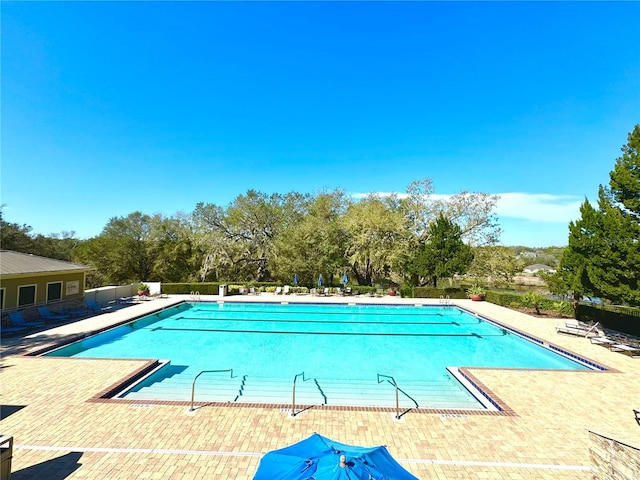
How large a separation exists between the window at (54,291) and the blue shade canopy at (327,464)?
17.8 meters

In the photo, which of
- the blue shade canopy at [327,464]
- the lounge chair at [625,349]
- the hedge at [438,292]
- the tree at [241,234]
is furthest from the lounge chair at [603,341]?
the tree at [241,234]

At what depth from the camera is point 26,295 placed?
1411cm

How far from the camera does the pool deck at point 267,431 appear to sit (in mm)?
4430

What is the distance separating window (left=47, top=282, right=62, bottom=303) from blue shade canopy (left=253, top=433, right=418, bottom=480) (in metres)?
17.8

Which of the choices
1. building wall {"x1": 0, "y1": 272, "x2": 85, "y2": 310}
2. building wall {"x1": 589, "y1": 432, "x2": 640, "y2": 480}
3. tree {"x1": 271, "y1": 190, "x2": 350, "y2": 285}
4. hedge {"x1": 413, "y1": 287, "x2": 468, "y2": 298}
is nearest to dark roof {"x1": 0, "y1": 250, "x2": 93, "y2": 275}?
building wall {"x1": 0, "y1": 272, "x2": 85, "y2": 310}

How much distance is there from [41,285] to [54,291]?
933mm

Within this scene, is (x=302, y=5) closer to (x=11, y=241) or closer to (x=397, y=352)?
(x=397, y=352)

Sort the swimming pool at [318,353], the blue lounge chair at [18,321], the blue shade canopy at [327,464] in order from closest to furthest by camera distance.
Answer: the blue shade canopy at [327,464] < the swimming pool at [318,353] < the blue lounge chair at [18,321]

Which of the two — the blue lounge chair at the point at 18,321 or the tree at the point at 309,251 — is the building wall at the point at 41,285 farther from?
the tree at the point at 309,251

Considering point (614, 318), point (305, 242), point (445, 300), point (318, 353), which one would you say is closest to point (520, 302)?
point (445, 300)

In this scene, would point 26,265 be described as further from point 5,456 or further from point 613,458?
point 613,458

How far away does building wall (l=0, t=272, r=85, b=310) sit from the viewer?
1319cm

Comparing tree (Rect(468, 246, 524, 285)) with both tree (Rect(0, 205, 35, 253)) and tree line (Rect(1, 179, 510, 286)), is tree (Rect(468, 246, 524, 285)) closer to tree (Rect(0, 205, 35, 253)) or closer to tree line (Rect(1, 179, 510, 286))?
tree line (Rect(1, 179, 510, 286))

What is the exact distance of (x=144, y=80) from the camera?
1819 centimetres
